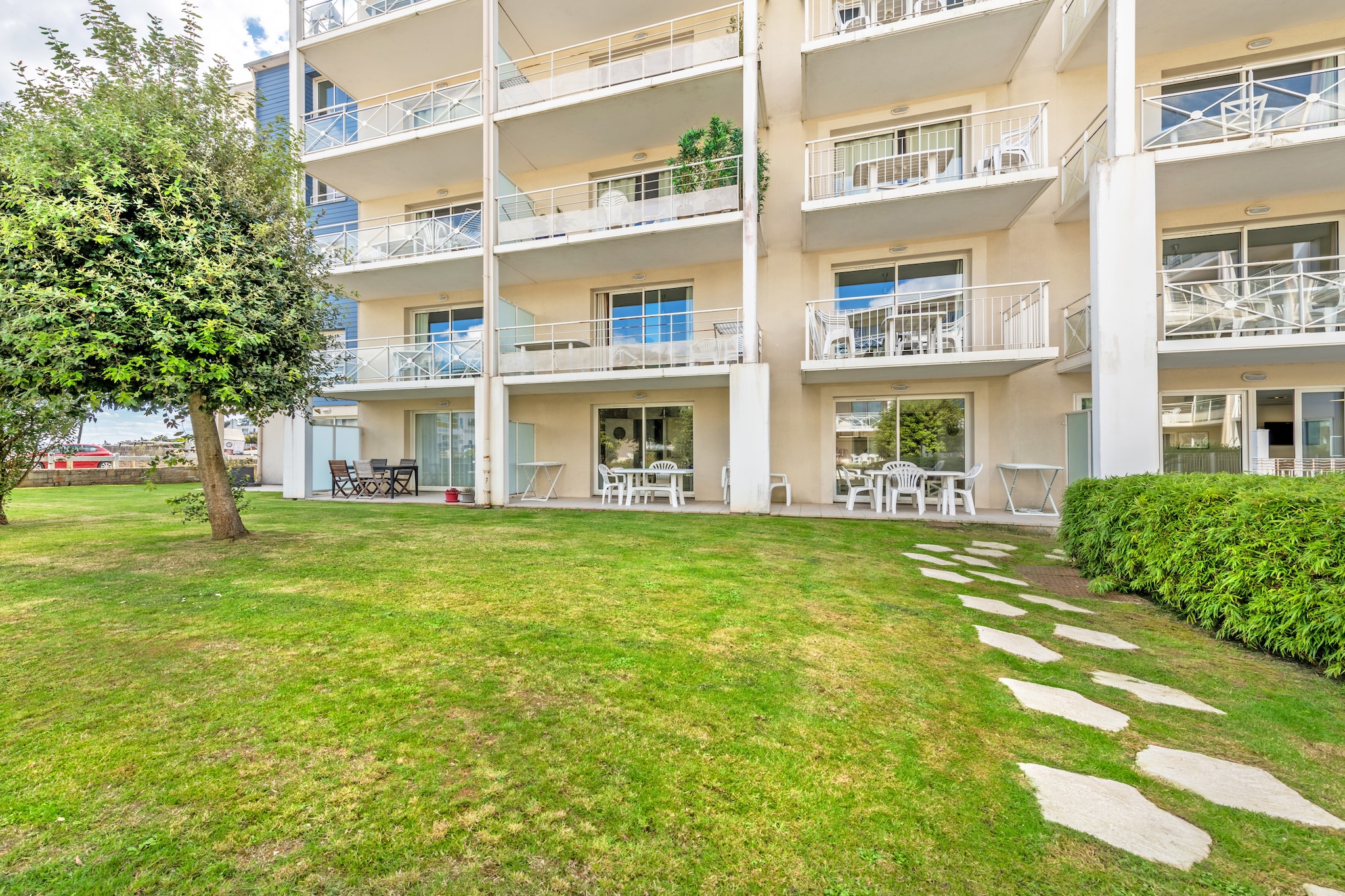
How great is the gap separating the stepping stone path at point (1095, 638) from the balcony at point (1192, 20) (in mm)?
9763

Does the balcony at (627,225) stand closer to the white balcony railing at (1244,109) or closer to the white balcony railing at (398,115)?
the white balcony railing at (398,115)

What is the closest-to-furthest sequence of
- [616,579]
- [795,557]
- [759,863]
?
1. [759,863]
2. [616,579]
3. [795,557]

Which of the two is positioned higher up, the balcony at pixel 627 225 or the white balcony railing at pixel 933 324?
the balcony at pixel 627 225

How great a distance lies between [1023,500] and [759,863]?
1028 cm

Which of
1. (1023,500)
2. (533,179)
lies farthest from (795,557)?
(533,179)

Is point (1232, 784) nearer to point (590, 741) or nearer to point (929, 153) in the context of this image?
point (590, 741)

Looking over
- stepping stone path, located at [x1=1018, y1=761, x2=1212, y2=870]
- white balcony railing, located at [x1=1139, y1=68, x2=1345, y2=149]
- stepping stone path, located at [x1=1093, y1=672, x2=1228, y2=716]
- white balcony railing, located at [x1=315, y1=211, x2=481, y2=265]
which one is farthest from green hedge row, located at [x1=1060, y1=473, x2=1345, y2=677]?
white balcony railing, located at [x1=315, y1=211, x2=481, y2=265]

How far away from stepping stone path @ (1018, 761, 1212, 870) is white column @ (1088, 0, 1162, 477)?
6777mm

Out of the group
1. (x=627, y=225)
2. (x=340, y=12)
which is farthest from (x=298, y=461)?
(x=340, y=12)

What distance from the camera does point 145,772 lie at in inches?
72.7

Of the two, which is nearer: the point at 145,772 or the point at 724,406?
the point at 145,772

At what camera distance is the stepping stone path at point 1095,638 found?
336 cm

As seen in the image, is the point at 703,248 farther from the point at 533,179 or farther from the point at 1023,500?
the point at 1023,500

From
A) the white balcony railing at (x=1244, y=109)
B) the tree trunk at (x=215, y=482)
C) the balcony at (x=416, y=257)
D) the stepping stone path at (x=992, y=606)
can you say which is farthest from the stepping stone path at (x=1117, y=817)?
the balcony at (x=416, y=257)
